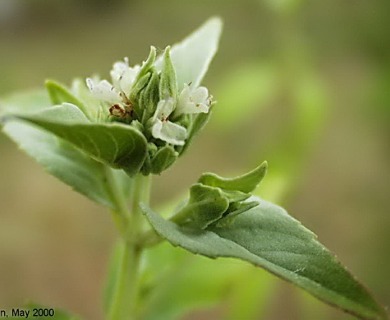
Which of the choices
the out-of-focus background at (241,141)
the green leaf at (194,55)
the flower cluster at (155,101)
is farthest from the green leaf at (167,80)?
the out-of-focus background at (241,141)

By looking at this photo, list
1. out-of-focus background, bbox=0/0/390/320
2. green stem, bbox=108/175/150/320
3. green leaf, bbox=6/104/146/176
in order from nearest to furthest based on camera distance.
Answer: green leaf, bbox=6/104/146/176, green stem, bbox=108/175/150/320, out-of-focus background, bbox=0/0/390/320

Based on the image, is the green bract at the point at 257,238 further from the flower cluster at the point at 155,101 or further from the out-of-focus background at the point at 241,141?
the out-of-focus background at the point at 241,141

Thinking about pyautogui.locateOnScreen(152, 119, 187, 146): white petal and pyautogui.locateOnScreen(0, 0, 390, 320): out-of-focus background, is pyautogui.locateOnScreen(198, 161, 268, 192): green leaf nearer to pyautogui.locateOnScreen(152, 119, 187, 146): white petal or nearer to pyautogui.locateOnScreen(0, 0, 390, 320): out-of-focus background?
pyautogui.locateOnScreen(152, 119, 187, 146): white petal

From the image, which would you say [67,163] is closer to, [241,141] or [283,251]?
[283,251]

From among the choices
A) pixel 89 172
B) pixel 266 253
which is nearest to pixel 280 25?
pixel 89 172

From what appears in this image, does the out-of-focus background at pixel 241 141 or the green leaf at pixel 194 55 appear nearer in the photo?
A: the green leaf at pixel 194 55

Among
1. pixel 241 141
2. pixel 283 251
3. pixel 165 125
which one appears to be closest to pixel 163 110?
pixel 165 125

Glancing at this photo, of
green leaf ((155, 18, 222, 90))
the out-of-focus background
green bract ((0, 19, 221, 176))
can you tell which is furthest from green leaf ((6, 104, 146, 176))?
the out-of-focus background
